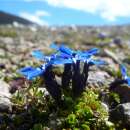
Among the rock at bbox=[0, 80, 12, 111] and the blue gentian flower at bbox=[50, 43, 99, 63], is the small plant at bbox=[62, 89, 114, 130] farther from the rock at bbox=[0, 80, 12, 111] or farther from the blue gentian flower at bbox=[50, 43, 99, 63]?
the rock at bbox=[0, 80, 12, 111]

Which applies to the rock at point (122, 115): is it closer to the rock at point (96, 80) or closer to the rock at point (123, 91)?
the rock at point (123, 91)

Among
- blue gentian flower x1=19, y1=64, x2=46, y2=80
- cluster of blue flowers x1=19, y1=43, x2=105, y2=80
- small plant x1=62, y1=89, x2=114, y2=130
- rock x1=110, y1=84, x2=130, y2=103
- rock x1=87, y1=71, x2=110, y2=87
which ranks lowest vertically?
small plant x1=62, y1=89, x2=114, y2=130

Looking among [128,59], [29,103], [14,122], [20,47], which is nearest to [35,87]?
[29,103]

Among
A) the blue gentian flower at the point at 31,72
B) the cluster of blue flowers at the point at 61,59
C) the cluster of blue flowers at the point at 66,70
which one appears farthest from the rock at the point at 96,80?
the blue gentian flower at the point at 31,72

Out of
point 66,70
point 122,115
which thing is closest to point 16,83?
point 66,70

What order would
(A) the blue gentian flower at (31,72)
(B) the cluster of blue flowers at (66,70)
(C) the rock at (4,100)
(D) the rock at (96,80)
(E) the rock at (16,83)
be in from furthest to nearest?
(E) the rock at (16,83), (D) the rock at (96,80), (C) the rock at (4,100), (B) the cluster of blue flowers at (66,70), (A) the blue gentian flower at (31,72)

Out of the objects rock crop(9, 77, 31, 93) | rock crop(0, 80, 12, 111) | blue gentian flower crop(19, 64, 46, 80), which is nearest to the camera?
blue gentian flower crop(19, 64, 46, 80)

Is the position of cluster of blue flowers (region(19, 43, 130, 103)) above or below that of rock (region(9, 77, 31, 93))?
above

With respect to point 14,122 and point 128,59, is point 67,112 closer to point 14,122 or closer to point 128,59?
point 14,122

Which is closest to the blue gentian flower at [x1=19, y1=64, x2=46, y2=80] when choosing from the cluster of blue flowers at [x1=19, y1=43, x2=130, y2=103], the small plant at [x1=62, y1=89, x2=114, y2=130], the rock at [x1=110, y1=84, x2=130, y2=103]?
the cluster of blue flowers at [x1=19, y1=43, x2=130, y2=103]
